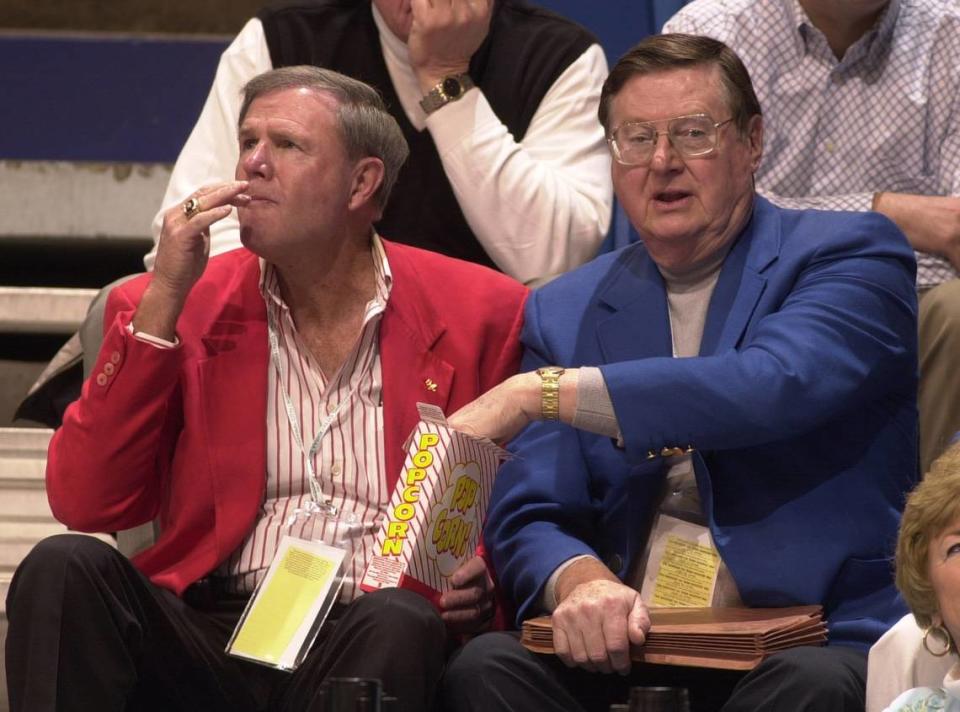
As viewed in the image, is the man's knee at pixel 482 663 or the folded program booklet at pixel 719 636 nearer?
the folded program booklet at pixel 719 636

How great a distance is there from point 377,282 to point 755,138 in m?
0.63

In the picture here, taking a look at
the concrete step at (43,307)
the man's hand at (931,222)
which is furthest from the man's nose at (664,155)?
the concrete step at (43,307)

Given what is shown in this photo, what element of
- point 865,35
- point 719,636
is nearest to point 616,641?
point 719,636

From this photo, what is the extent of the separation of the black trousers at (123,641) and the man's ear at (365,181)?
701mm

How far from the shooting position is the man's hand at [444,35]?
9.89ft

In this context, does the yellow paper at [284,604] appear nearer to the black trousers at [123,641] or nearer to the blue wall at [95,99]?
the black trousers at [123,641]

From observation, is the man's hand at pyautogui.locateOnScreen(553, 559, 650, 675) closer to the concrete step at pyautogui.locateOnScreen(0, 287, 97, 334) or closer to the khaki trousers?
the khaki trousers

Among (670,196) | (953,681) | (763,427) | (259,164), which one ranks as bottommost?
(953,681)

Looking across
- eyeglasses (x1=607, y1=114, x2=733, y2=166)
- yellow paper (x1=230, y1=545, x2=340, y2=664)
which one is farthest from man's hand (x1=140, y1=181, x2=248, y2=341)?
eyeglasses (x1=607, y1=114, x2=733, y2=166)

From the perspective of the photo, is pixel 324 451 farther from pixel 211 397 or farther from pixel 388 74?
pixel 388 74

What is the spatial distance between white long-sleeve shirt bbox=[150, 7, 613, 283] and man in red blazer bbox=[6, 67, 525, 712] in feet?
1.15

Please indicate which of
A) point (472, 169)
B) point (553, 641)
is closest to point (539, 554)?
point (553, 641)

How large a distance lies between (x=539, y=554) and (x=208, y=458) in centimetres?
52

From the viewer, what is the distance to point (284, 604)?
2266mm
